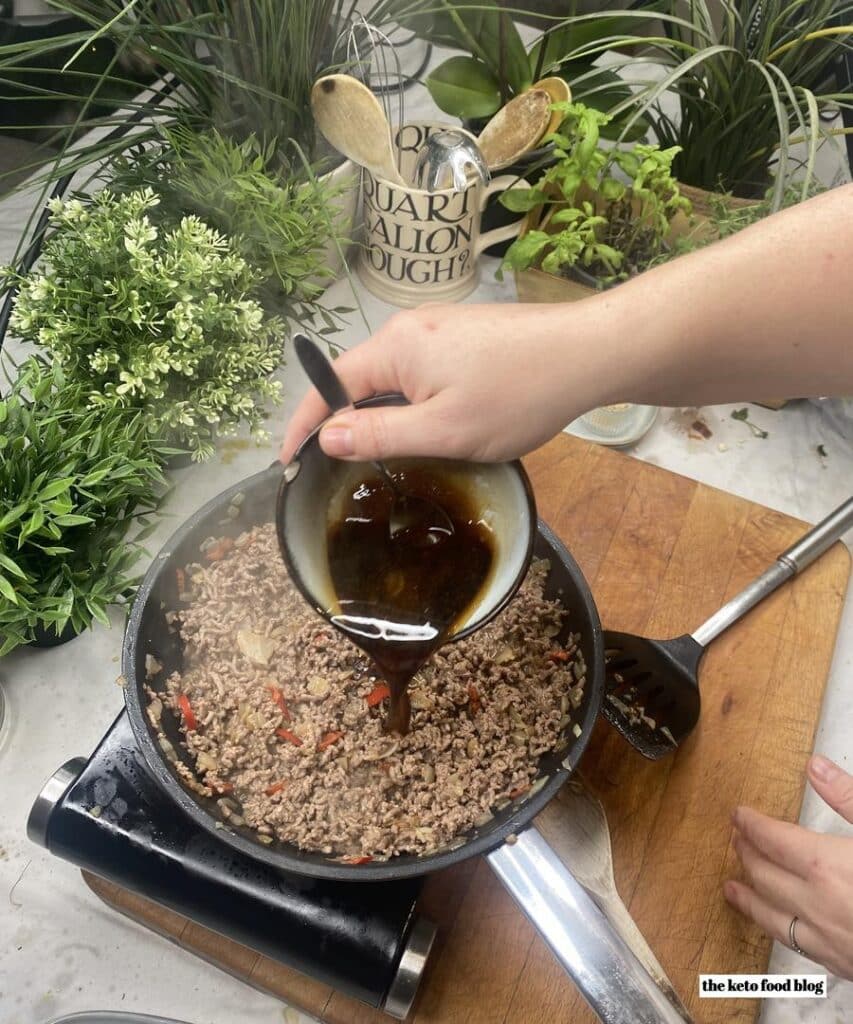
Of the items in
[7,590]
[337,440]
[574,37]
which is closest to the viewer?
[337,440]

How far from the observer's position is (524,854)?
78 cm

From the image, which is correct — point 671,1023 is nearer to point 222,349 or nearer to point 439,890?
point 439,890

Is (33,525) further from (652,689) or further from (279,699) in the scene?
(652,689)

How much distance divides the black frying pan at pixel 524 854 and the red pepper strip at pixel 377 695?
20 cm

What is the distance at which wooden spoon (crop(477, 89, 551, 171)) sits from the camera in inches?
51.5

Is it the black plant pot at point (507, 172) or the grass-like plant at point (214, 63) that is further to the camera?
the black plant pot at point (507, 172)

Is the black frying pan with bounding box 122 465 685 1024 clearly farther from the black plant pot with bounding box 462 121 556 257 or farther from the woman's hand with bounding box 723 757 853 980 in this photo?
the black plant pot with bounding box 462 121 556 257

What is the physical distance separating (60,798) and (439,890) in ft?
1.51

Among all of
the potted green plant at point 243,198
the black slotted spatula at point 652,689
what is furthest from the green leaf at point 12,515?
the black slotted spatula at point 652,689

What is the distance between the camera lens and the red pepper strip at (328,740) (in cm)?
91

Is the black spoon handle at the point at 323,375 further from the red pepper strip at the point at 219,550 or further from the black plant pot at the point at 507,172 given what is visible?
the black plant pot at the point at 507,172

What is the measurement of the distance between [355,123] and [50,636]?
938 mm

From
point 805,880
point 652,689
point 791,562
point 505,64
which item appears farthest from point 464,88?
point 805,880

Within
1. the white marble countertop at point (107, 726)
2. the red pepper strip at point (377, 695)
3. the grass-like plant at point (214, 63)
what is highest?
the grass-like plant at point (214, 63)
